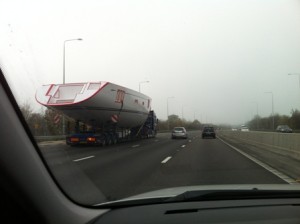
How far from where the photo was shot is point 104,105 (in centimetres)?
2670

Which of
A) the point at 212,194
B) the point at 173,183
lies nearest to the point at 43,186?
the point at 212,194

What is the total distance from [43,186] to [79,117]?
20.7 metres

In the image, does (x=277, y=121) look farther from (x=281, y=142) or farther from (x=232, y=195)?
(x=232, y=195)

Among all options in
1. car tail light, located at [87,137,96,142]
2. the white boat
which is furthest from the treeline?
car tail light, located at [87,137,96,142]

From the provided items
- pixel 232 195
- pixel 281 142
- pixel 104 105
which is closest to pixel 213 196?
pixel 232 195

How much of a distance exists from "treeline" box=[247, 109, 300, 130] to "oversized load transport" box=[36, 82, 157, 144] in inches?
2710

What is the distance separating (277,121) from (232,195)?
114 metres

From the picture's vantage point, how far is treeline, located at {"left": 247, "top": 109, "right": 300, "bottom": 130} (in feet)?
327

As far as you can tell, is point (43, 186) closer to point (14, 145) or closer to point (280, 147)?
point (14, 145)

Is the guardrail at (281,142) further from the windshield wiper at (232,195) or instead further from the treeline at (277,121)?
the treeline at (277,121)

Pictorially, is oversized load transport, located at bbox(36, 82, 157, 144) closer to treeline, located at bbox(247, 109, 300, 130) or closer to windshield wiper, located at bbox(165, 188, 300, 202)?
windshield wiper, located at bbox(165, 188, 300, 202)

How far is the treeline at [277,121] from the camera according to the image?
99.7 m

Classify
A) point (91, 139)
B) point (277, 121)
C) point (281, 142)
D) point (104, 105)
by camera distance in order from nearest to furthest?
point (281, 142) → point (91, 139) → point (104, 105) → point (277, 121)

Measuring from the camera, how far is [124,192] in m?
8.72
